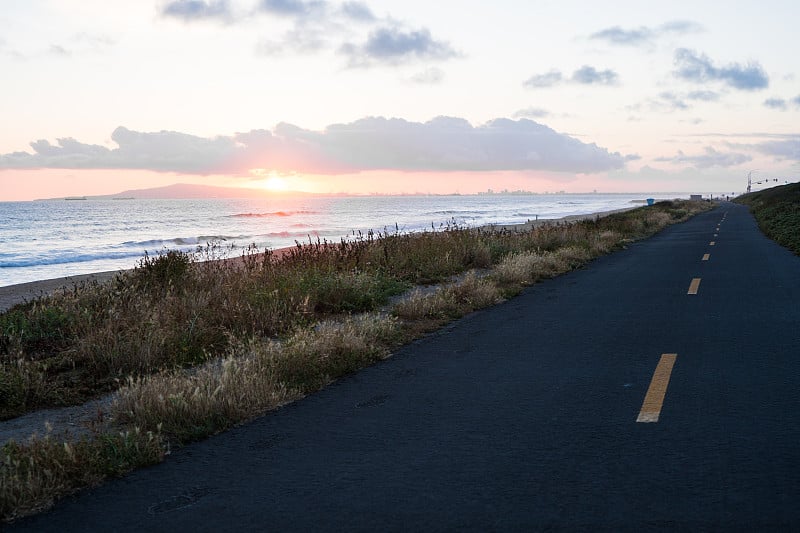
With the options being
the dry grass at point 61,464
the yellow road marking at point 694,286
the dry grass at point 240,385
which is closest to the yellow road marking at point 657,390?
the dry grass at point 240,385

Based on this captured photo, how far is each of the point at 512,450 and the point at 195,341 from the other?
5.02 metres

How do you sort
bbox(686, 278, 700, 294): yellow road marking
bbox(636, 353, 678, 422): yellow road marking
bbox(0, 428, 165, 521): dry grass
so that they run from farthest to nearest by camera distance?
bbox(686, 278, 700, 294): yellow road marking < bbox(636, 353, 678, 422): yellow road marking < bbox(0, 428, 165, 521): dry grass

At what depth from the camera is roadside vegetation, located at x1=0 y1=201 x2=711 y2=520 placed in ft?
16.7

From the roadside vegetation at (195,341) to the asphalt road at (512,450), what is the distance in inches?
11.6

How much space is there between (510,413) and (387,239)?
12.7 m

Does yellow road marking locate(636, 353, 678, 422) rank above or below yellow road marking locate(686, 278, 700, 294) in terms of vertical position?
above

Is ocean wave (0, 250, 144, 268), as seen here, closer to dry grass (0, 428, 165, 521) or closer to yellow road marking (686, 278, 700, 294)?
yellow road marking (686, 278, 700, 294)

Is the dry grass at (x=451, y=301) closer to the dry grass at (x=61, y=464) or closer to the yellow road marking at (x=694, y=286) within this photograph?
the yellow road marking at (x=694, y=286)

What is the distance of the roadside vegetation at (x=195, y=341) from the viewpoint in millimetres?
5082

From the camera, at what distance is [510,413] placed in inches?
237

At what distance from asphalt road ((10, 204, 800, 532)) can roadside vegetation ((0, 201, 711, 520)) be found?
0.29 metres

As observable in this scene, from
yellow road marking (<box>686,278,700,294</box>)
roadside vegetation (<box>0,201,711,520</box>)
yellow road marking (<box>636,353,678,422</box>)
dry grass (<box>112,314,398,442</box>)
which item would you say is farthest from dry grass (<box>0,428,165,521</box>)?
yellow road marking (<box>686,278,700,294</box>)

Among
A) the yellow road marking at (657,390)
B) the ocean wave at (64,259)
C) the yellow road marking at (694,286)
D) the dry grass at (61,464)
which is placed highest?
the dry grass at (61,464)

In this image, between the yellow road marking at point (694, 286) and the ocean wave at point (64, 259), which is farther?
the ocean wave at point (64, 259)
